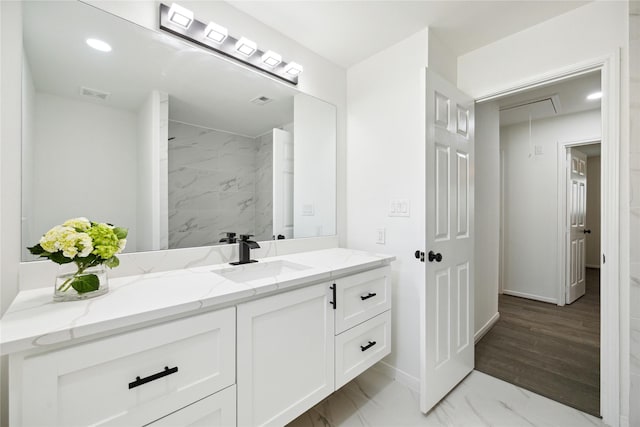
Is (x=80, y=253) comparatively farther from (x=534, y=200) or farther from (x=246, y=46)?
(x=534, y=200)

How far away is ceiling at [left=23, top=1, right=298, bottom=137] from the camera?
3.59 feet

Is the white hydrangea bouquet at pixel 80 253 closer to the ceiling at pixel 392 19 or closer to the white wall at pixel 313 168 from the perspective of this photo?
the white wall at pixel 313 168

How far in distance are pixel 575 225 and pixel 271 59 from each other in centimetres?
421

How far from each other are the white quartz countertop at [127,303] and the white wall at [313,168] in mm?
700

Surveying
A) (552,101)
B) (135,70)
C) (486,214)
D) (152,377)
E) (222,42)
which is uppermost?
(552,101)

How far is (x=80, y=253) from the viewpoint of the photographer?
34.3 inches

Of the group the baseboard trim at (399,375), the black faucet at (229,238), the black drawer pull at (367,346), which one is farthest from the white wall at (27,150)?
the baseboard trim at (399,375)

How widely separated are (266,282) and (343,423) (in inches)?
41.9

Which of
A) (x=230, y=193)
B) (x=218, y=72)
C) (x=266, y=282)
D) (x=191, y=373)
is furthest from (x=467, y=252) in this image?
(x=218, y=72)

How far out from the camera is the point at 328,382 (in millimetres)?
1325

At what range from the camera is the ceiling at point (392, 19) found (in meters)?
1.57

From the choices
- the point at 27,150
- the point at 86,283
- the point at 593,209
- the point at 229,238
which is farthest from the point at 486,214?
the point at 593,209

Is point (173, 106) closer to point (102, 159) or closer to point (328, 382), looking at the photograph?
point (102, 159)

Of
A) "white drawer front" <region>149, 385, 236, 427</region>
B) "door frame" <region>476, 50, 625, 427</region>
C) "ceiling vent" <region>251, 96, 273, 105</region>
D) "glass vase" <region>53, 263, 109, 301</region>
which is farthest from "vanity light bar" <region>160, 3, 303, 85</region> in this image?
"door frame" <region>476, 50, 625, 427</region>
